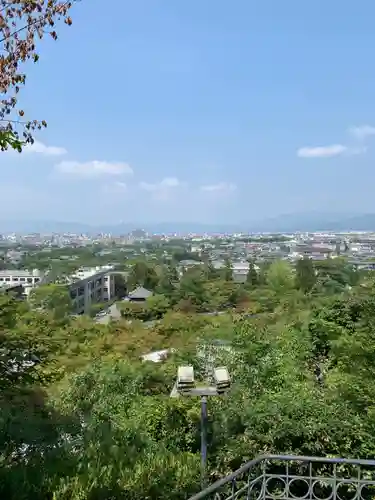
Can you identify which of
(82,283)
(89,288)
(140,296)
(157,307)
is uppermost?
(157,307)

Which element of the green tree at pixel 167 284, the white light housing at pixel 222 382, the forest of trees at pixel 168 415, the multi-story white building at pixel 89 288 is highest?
the white light housing at pixel 222 382

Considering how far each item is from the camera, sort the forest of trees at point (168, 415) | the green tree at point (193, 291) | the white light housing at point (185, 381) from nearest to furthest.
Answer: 1. the forest of trees at point (168, 415)
2. the white light housing at point (185, 381)
3. the green tree at point (193, 291)

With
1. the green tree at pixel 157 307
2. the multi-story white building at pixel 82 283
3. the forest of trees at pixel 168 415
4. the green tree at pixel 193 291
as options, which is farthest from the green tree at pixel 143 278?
the forest of trees at pixel 168 415

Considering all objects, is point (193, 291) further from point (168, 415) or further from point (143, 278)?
point (168, 415)

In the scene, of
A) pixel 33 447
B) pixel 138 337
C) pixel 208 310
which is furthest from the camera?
pixel 208 310

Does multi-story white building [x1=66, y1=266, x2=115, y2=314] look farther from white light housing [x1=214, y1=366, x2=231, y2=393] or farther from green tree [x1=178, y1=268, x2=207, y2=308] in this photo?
white light housing [x1=214, y1=366, x2=231, y2=393]

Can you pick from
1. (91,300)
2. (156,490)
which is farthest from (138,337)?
(91,300)

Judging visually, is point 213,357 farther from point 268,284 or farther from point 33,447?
point 268,284

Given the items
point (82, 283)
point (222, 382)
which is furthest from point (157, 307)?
point (222, 382)

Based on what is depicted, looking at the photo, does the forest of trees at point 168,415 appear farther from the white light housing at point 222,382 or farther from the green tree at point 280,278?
the green tree at point 280,278
